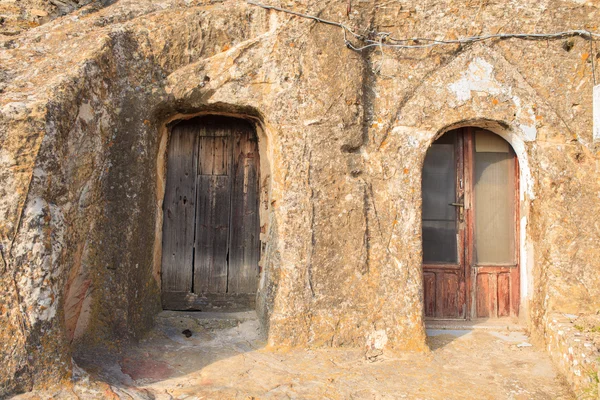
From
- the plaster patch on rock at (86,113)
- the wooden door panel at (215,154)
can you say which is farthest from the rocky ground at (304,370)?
the plaster patch on rock at (86,113)

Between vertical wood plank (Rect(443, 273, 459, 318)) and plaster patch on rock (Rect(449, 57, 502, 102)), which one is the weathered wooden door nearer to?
vertical wood plank (Rect(443, 273, 459, 318))

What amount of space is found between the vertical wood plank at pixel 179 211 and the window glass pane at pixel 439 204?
2563mm

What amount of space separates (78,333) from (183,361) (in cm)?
94

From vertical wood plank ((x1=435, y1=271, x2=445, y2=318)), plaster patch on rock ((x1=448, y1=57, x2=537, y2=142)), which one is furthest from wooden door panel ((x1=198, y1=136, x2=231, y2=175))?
vertical wood plank ((x1=435, y1=271, x2=445, y2=318))

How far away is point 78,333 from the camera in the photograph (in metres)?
4.07

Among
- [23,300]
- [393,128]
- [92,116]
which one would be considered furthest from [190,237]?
[393,128]

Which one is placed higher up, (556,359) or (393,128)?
(393,128)

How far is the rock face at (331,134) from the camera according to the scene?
14.1ft

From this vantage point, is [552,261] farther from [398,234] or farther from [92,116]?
[92,116]

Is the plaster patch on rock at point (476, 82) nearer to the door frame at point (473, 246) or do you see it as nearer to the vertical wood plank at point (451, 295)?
the door frame at point (473, 246)

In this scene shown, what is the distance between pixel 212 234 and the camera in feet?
16.9

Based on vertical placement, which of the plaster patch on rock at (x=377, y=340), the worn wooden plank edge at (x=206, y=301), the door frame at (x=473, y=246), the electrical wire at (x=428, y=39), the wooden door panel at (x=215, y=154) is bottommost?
the plaster patch on rock at (x=377, y=340)

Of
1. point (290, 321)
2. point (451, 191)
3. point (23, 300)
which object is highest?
point (451, 191)

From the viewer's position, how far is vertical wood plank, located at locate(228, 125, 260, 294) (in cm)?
514
